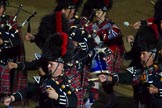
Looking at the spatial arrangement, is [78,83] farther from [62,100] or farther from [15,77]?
[62,100]

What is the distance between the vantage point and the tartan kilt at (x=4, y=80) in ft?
24.7

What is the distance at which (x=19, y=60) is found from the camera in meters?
7.77

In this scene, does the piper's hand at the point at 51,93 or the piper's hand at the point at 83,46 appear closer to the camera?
the piper's hand at the point at 51,93

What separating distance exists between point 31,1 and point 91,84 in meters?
9.47

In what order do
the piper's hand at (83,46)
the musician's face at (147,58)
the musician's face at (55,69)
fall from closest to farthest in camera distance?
the musician's face at (55,69) → the musician's face at (147,58) → the piper's hand at (83,46)

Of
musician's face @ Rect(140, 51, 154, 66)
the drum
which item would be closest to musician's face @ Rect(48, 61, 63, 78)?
musician's face @ Rect(140, 51, 154, 66)

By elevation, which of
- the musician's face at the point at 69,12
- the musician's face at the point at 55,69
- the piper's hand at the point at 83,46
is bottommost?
the musician's face at the point at 55,69

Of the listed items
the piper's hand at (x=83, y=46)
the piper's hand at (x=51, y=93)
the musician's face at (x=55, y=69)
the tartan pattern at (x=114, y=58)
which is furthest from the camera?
the tartan pattern at (x=114, y=58)

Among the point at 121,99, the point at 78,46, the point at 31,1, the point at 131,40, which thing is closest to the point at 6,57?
the point at 78,46

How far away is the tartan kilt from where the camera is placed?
24.7ft

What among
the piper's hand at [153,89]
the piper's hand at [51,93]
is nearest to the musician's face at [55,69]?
→ the piper's hand at [51,93]

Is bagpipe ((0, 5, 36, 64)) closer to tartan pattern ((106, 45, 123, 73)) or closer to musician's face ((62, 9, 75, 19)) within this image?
musician's face ((62, 9, 75, 19))

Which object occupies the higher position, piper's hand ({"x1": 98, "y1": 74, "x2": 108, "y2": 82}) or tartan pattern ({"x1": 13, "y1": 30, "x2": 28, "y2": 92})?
tartan pattern ({"x1": 13, "y1": 30, "x2": 28, "y2": 92})

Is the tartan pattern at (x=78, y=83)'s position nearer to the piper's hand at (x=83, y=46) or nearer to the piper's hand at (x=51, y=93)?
the piper's hand at (x=83, y=46)
